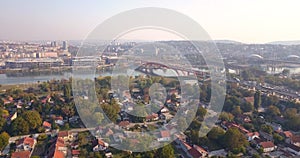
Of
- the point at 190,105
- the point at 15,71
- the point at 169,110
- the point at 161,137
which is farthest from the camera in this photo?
the point at 15,71

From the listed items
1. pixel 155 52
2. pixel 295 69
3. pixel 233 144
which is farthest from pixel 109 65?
pixel 233 144

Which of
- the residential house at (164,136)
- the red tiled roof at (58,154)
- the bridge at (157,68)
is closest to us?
the red tiled roof at (58,154)

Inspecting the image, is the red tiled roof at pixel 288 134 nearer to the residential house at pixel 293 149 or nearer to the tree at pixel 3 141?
the residential house at pixel 293 149

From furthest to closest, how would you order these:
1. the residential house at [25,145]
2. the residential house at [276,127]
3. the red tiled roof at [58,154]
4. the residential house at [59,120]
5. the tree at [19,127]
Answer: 1. the residential house at [59,120]
2. the residential house at [276,127]
3. the tree at [19,127]
4. the residential house at [25,145]
5. the red tiled roof at [58,154]

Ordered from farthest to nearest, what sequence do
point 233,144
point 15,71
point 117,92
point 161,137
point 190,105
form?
point 15,71, point 117,92, point 190,105, point 161,137, point 233,144

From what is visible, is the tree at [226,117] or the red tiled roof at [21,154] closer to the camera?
the red tiled roof at [21,154]

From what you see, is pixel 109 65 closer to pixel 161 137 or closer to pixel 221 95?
pixel 221 95

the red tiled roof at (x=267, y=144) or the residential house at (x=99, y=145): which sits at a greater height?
the residential house at (x=99, y=145)

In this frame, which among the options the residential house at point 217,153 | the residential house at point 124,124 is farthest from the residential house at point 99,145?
the residential house at point 217,153

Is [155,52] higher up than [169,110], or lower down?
higher up

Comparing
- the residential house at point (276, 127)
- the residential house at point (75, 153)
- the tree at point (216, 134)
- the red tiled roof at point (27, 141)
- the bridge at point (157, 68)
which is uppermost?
the bridge at point (157, 68)
